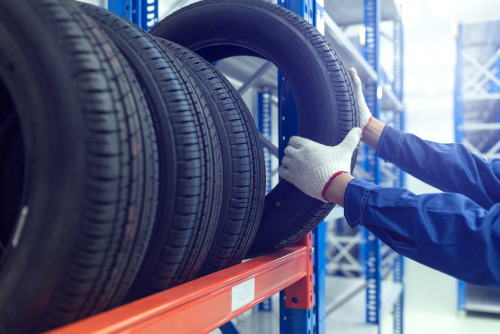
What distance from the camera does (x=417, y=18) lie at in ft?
16.4

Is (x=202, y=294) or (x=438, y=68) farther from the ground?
(x=438, y=68)

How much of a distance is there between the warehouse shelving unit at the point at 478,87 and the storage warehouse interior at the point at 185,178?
9.94ft

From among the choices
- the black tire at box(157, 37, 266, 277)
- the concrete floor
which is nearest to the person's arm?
the black tire at box(157, 37, 266, 277)

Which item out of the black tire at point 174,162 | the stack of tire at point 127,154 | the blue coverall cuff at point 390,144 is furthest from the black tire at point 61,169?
the blue coverall cuff at point 390,144

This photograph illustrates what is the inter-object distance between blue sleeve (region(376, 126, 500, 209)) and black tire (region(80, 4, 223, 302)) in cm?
88

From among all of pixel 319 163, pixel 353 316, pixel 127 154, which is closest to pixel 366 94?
pixel 353 316

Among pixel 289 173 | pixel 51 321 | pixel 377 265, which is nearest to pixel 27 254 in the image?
pixel 51 321

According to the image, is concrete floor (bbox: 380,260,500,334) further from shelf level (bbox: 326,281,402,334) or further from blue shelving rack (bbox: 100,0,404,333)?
shelf level (bbox: 326,281,402,334)

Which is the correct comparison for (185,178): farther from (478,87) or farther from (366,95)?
(478,87)

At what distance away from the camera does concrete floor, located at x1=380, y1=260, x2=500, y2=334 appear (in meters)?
3.60

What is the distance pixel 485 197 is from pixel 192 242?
3.32ft

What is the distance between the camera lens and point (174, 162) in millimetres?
550

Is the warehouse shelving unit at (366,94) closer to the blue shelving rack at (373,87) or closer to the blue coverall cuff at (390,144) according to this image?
the blue shelving rack at (373,87)

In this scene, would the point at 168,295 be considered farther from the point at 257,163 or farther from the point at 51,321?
the point at 257,163
